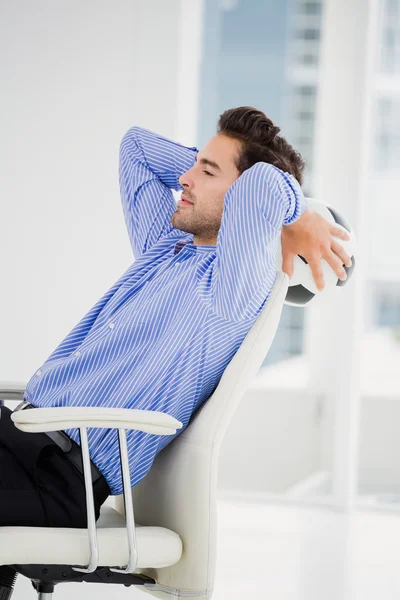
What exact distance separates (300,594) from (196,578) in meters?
1.16

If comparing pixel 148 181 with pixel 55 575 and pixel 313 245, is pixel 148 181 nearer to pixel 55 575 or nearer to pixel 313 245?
pixel 313 245

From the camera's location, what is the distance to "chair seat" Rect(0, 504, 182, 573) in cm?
139

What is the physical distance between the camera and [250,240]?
62.6 inches

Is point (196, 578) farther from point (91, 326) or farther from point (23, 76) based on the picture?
point (23, 76)

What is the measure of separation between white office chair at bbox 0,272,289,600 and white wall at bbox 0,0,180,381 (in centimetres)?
183

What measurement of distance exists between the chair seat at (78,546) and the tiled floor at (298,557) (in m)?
1.10

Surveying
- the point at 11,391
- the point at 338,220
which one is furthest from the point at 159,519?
the point at 338,220

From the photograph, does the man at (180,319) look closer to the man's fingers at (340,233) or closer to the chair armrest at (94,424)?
the man's fingers at (340,233)

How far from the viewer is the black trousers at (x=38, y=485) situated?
58.4 inches

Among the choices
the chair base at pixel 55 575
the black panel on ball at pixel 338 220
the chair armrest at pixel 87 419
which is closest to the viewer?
the chair armrest at pixel 87 419

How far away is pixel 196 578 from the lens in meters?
1.51

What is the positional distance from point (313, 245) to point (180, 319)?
0.35 meters

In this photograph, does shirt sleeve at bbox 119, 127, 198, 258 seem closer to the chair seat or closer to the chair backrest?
the chair backrest

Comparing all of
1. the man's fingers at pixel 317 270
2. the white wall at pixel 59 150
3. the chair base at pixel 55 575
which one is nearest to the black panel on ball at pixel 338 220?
the man's fingers at pixel 317 270
